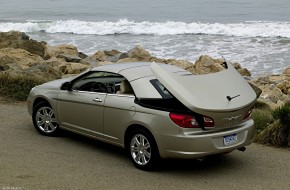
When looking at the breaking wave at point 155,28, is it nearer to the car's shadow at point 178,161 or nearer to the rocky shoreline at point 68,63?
the rocky shoreline at point 68,63

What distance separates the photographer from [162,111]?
6.93m

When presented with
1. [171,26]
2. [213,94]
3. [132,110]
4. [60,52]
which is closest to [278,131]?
[213,94]

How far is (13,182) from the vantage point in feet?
21.3

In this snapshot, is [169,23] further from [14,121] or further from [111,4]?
[14,121]

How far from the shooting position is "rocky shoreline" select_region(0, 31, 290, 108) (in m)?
14.8

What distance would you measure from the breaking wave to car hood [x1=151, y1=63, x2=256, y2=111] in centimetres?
3021

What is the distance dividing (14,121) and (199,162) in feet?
13.2

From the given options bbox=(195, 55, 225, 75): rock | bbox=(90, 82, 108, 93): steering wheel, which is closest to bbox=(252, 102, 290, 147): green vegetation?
bbox=(90, 82, 108, 93): steering wheel

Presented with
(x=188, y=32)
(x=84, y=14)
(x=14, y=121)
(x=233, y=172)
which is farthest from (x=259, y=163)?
(x=84, y=14)

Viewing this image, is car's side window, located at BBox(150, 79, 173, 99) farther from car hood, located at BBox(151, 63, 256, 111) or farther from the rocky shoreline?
the rocky shoreline

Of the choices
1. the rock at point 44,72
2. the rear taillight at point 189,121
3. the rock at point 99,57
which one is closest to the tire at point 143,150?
the rear taillight at point 189,121

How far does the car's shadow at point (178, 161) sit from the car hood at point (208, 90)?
1057 millimetres

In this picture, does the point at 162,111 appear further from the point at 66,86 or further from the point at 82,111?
the point at 66,86

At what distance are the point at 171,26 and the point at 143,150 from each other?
35.3 m
